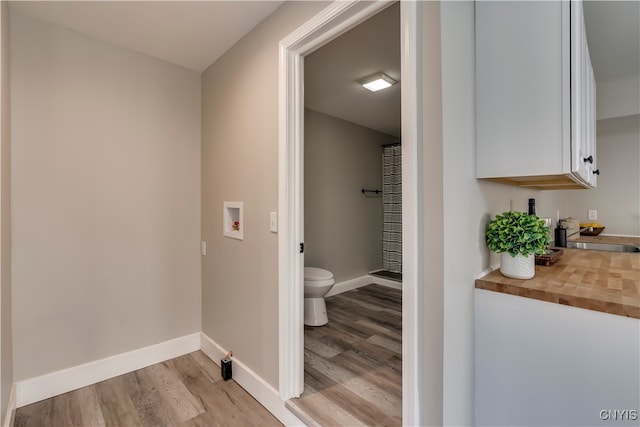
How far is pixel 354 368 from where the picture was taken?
6.58ft

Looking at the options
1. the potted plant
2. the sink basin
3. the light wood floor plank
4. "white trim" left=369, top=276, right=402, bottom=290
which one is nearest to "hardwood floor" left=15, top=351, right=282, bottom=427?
the light wood floor plank

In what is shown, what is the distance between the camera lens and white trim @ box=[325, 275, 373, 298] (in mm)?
3690

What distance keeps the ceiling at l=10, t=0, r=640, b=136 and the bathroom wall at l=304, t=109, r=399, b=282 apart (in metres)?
1.00

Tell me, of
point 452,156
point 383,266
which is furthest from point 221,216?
point 383,266

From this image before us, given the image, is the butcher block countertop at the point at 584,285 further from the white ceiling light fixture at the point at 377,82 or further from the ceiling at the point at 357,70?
the white ceiling light fixture at the point at 377,82

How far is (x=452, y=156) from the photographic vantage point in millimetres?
1066

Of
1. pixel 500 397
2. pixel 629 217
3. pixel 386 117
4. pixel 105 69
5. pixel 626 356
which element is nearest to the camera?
pixel 626 356

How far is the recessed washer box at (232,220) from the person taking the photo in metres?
2.02

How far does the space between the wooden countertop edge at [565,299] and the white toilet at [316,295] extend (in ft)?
5.28

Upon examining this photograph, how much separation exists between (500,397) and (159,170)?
2541 mm

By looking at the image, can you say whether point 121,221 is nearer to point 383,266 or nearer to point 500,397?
point 500,397

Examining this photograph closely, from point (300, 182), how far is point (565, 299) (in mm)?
1280

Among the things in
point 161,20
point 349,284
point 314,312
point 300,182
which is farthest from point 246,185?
point 349,284

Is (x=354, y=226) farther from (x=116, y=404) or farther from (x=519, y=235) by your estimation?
(x=116, y=404)
